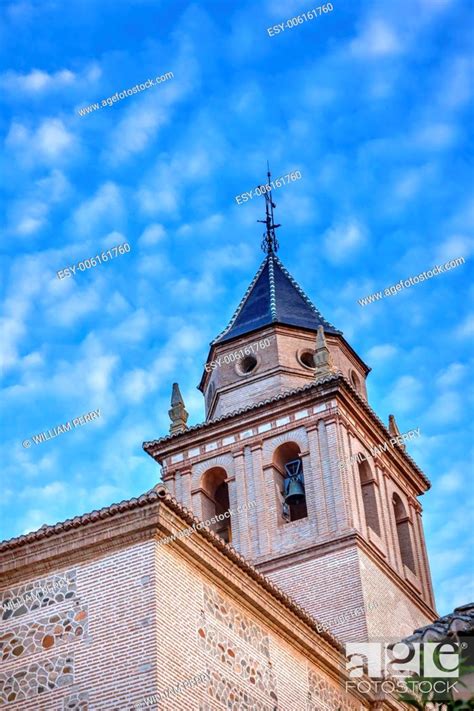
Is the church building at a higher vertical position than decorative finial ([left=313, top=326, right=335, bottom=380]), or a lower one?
lower

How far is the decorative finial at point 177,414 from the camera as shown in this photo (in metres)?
23.6

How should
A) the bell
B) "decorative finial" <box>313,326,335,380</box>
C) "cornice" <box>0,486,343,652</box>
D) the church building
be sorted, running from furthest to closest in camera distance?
1. "decorative finial" <box>313,326,335,380</box>
2. the bell
3. "cornice" <box>0,486,343,652</box>
4. the church building

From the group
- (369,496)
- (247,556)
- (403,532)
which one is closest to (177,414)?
(247,556)

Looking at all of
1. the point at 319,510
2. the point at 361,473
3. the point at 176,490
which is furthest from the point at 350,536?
the point at 176,490

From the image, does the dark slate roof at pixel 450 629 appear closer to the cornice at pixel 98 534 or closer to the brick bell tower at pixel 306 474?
the cornice at pixel 98 534

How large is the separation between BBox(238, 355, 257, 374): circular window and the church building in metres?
→ 0.04

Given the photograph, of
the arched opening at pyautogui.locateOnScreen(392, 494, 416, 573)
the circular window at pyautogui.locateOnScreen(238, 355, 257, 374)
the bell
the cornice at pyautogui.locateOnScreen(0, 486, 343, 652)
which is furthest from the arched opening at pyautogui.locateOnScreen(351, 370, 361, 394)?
the cornice at pyautogui.locateOnScreen(0, 486, 343, 652)

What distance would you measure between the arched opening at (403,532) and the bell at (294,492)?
2729mm

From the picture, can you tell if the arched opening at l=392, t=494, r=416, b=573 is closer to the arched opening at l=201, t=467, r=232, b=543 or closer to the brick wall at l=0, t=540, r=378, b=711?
the arched opening at l=201, t=467, r=232, b=543

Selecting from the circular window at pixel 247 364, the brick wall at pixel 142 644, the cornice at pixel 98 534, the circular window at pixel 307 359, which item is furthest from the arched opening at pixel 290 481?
the cornice at pixel 98 534

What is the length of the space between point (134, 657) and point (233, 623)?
203cm

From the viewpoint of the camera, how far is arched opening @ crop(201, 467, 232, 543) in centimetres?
2242

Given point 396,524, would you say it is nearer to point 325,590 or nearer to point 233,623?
point 325,590

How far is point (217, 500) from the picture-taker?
75.8 feet
